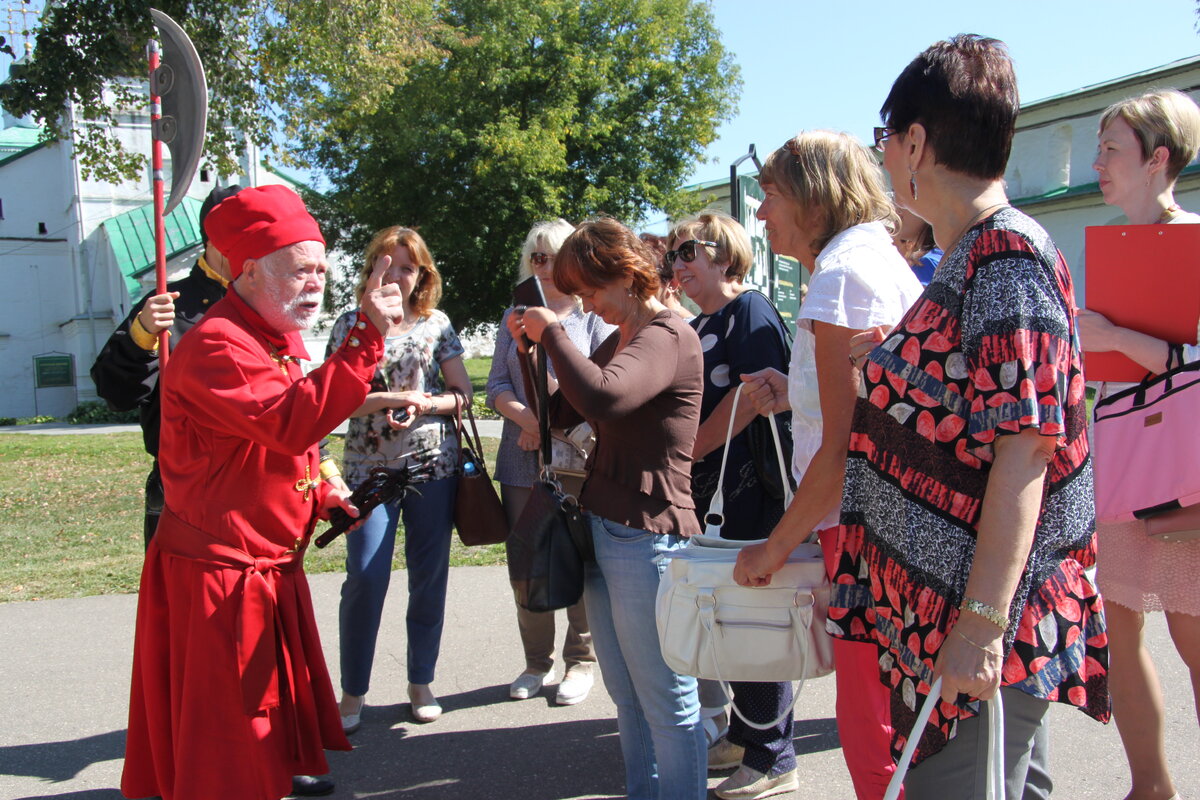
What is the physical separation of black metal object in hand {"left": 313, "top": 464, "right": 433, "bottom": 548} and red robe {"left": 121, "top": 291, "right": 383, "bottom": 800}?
0.38 m

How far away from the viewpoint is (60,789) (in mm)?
3531

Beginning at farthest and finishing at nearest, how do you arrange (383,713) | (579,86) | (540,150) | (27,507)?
(579,86) → (540,150) → (27,507) → (383,713)

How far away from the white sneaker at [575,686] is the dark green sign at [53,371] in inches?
1235

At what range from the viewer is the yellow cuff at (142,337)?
10.7 feet

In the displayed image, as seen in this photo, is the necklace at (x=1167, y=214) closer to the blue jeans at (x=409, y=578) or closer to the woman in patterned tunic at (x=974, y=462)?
the woman in patterned tunic at (x=974, y=462)

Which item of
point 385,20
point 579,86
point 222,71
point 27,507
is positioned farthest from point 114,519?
point 579,86

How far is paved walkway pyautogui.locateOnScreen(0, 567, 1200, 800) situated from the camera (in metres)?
3.52

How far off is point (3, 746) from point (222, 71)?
49.6 feet

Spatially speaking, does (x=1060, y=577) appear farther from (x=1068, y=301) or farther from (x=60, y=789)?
(x=60, y=789)

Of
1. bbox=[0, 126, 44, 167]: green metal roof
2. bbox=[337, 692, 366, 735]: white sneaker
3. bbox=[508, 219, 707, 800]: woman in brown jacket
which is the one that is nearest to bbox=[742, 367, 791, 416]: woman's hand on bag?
bbox=[508, 219, 707, 800]: woman in brown jacket

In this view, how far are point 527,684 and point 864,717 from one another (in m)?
2.34

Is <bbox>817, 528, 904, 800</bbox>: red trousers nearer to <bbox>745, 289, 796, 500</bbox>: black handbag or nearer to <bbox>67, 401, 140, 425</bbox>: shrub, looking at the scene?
<bbox>745, 289, 796, 500</bbox>: black handbag

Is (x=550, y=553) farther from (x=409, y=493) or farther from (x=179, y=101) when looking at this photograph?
(x=179, y=101)

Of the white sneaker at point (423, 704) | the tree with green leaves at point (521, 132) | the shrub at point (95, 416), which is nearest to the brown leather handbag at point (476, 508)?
the white sneaker at point (423, 704)
